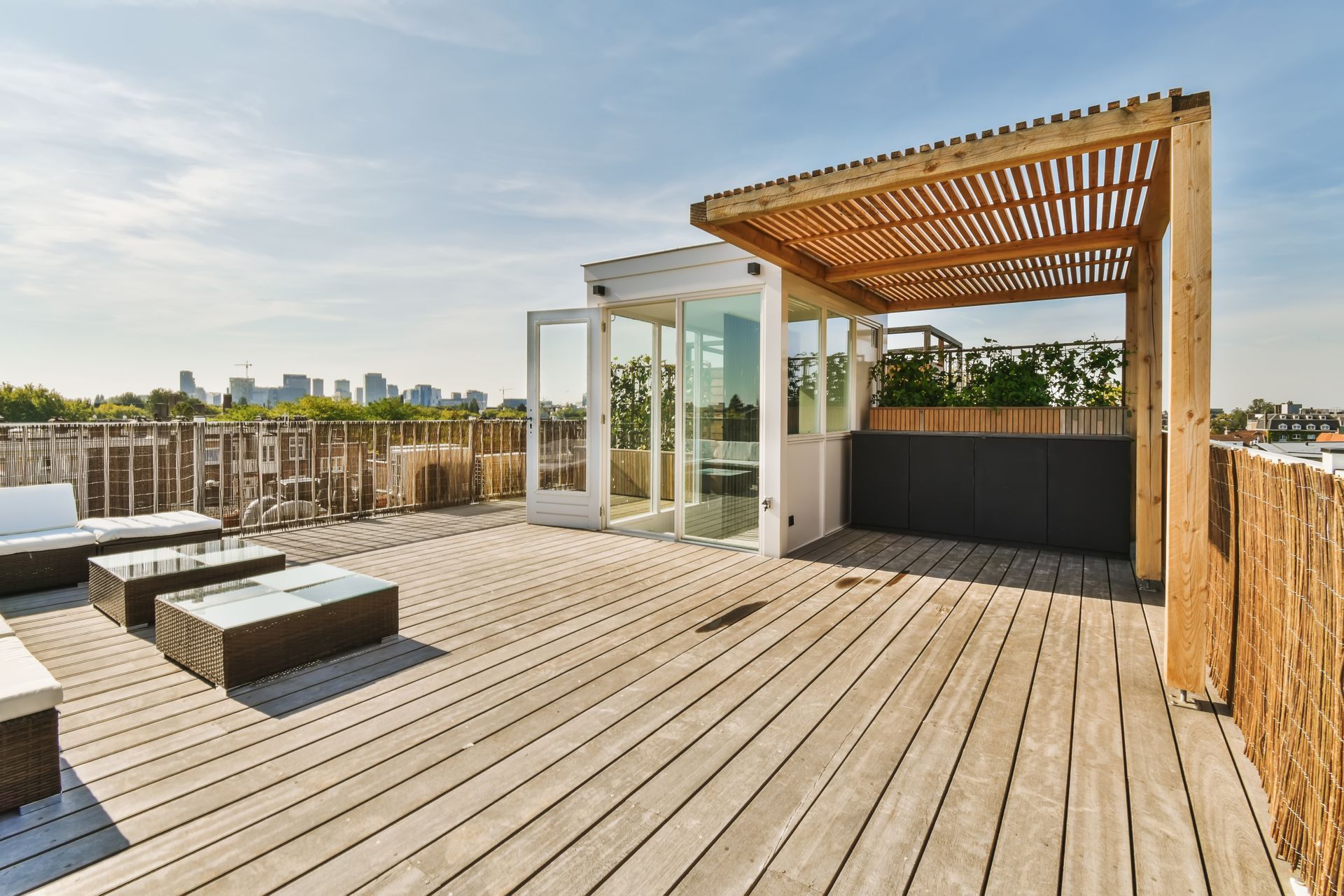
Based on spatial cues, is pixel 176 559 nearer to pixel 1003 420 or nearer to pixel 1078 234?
pixel 1078 234

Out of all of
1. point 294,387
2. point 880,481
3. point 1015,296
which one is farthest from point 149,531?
point 294,387

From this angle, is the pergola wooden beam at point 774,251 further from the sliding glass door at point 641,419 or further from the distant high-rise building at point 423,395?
the distant high-rise building at point 423,395

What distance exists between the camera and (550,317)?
659 centimetres

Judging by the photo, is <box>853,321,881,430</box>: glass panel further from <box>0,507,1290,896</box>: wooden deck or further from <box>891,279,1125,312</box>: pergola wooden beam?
<box>0,507,1290,896</box>: wooden deck

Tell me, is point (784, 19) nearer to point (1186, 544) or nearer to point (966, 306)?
point (966, 306)

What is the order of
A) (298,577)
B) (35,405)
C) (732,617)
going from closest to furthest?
1. (298,577)
2. (732,617)
3. (35,405)

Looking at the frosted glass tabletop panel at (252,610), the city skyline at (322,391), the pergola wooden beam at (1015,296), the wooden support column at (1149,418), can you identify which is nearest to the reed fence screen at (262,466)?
the frosted glass tabletop panel at (252,610)

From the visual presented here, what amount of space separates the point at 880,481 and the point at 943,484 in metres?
0.62

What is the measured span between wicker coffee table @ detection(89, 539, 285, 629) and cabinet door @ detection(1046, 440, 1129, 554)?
624 centimetres

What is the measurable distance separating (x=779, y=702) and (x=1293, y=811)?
1469 millimetres

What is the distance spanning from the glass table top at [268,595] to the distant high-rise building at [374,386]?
62.0 meters

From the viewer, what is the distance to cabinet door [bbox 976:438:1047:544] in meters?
5.73

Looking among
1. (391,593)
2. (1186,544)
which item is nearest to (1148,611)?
(1186,544)

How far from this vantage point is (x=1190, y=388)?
101 inches
